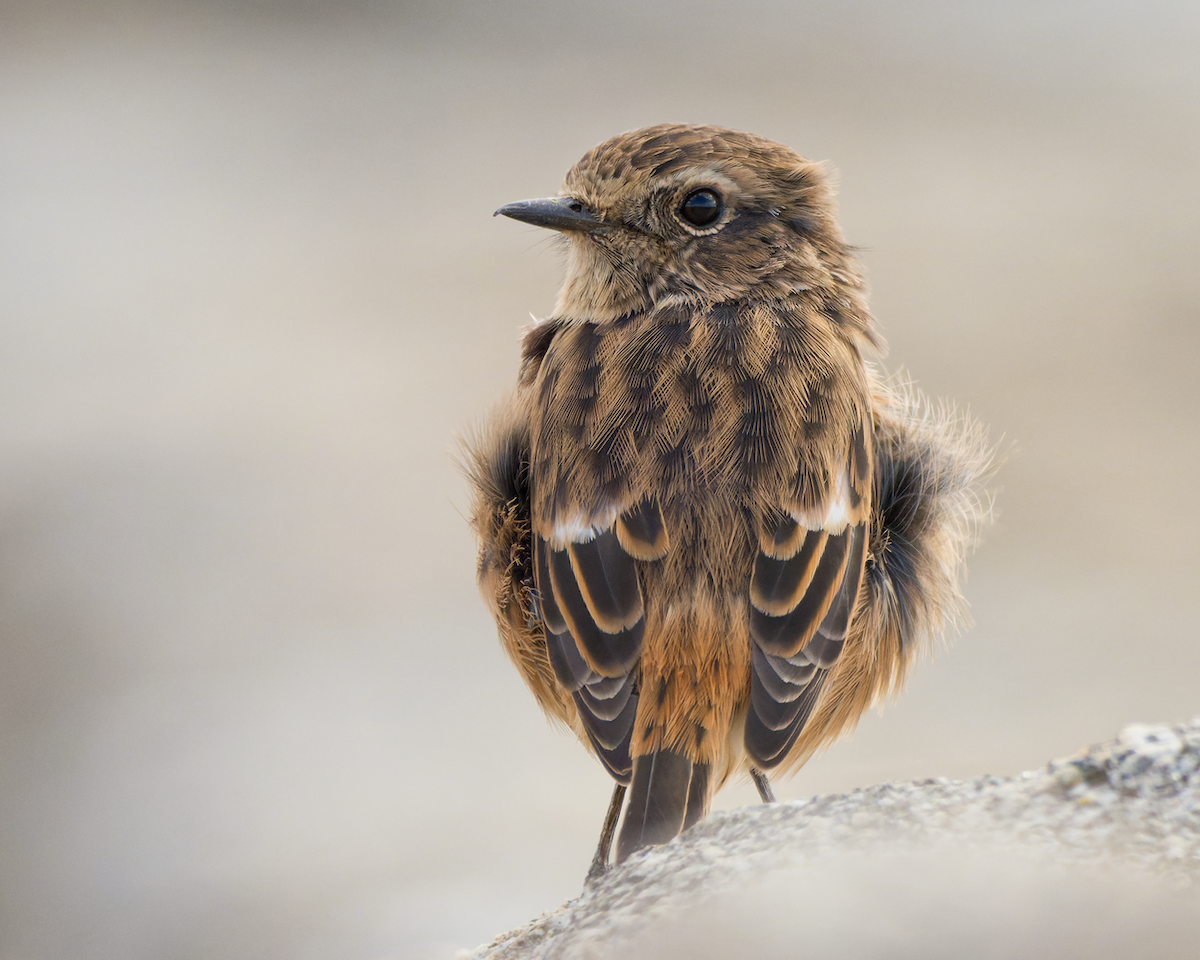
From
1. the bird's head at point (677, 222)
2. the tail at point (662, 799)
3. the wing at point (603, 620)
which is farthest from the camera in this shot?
the bird's head at point (677, 222)

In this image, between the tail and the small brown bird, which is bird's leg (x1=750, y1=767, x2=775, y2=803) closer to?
the small brown bird

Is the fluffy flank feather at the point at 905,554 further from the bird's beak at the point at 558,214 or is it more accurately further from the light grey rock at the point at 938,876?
the bird's beak at the point at 558,214

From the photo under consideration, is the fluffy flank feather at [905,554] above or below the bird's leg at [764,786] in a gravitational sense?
above

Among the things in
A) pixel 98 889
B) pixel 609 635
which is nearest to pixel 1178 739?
pixel 609 635

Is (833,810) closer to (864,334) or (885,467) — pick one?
(885,467)

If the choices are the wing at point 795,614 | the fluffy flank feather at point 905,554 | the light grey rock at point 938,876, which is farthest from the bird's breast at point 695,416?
the light grey rock at point 938,876

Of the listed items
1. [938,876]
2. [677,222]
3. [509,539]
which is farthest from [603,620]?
[677,222]

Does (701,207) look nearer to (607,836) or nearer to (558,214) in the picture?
(558,214)
